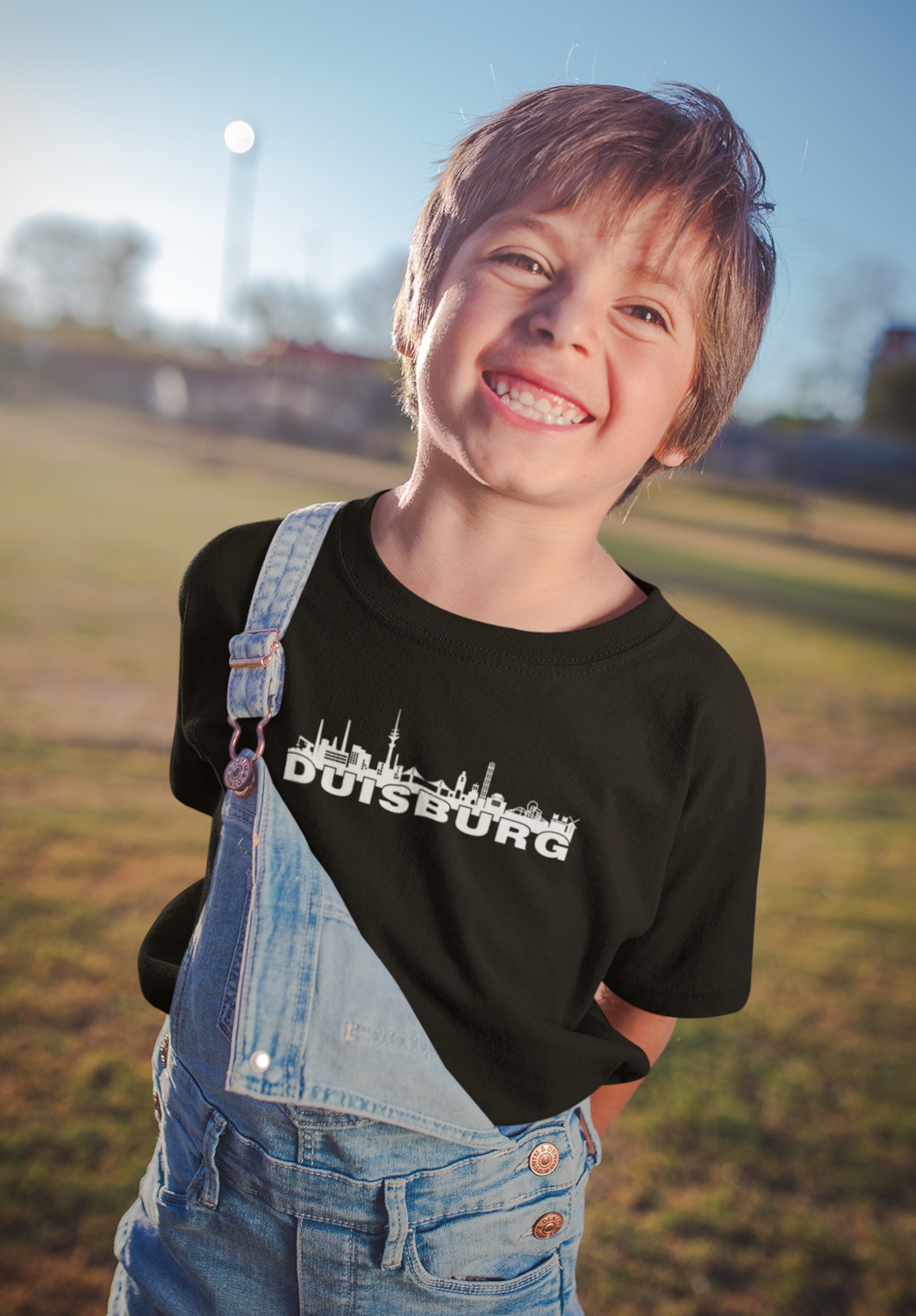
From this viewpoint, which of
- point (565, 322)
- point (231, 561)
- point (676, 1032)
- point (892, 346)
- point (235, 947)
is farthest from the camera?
point (892, 346)

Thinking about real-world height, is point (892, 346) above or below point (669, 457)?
below

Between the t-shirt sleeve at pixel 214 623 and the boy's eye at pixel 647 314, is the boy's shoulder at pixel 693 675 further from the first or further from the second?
the t-shirt sleeve at pixel 214 623

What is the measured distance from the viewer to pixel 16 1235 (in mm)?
2266

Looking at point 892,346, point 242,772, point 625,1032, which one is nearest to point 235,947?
point 242,772

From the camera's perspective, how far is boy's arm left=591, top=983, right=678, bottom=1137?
134 cm

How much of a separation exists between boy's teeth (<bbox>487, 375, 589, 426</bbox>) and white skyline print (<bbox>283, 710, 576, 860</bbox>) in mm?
391

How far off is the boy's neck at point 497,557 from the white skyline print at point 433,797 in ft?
0.61

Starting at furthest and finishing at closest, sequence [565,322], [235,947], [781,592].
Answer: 1. [781,592]
2. [235,947]
3. [565,322]

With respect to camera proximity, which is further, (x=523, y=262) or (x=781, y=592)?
(x=781, y=592)

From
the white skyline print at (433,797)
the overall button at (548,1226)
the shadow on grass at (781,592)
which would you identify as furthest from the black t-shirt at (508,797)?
the shadow on grass at (781,592)

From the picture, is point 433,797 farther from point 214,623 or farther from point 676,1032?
point 676,1032

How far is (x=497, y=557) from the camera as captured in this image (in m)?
1.20

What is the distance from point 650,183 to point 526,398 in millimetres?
303

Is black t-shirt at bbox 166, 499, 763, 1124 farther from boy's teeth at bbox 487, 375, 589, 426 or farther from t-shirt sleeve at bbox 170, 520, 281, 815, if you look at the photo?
boy's teeth at bbox 487, 375, 589, 426
